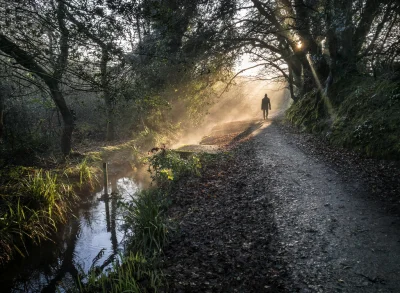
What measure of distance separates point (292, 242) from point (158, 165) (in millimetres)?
6230

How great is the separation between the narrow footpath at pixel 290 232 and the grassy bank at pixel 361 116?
2.20 feet

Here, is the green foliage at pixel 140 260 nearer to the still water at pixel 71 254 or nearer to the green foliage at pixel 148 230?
the green foliage at pixel 148 230

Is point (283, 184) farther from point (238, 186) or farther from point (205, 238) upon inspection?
point (205, 238)

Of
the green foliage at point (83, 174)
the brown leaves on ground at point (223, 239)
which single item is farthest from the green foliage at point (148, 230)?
the green foliage at point (83, 174)

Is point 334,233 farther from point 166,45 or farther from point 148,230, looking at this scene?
point 166,45

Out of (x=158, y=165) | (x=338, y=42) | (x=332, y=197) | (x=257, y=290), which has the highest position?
(x=338, y=42)

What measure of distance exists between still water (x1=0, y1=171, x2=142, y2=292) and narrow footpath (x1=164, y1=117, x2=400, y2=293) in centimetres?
194

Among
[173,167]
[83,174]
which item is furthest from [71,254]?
[83,174]

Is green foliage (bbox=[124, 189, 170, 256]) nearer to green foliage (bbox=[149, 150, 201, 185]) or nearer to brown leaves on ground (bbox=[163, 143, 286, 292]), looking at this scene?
brown leaves on ground (bbox=[163, 143, 286, 292])

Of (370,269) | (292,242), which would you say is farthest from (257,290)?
(370,269)

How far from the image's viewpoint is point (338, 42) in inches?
485

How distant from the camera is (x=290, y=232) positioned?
485 cm

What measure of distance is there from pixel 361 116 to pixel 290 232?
6.41 metres

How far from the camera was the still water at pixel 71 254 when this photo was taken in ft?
17.0
